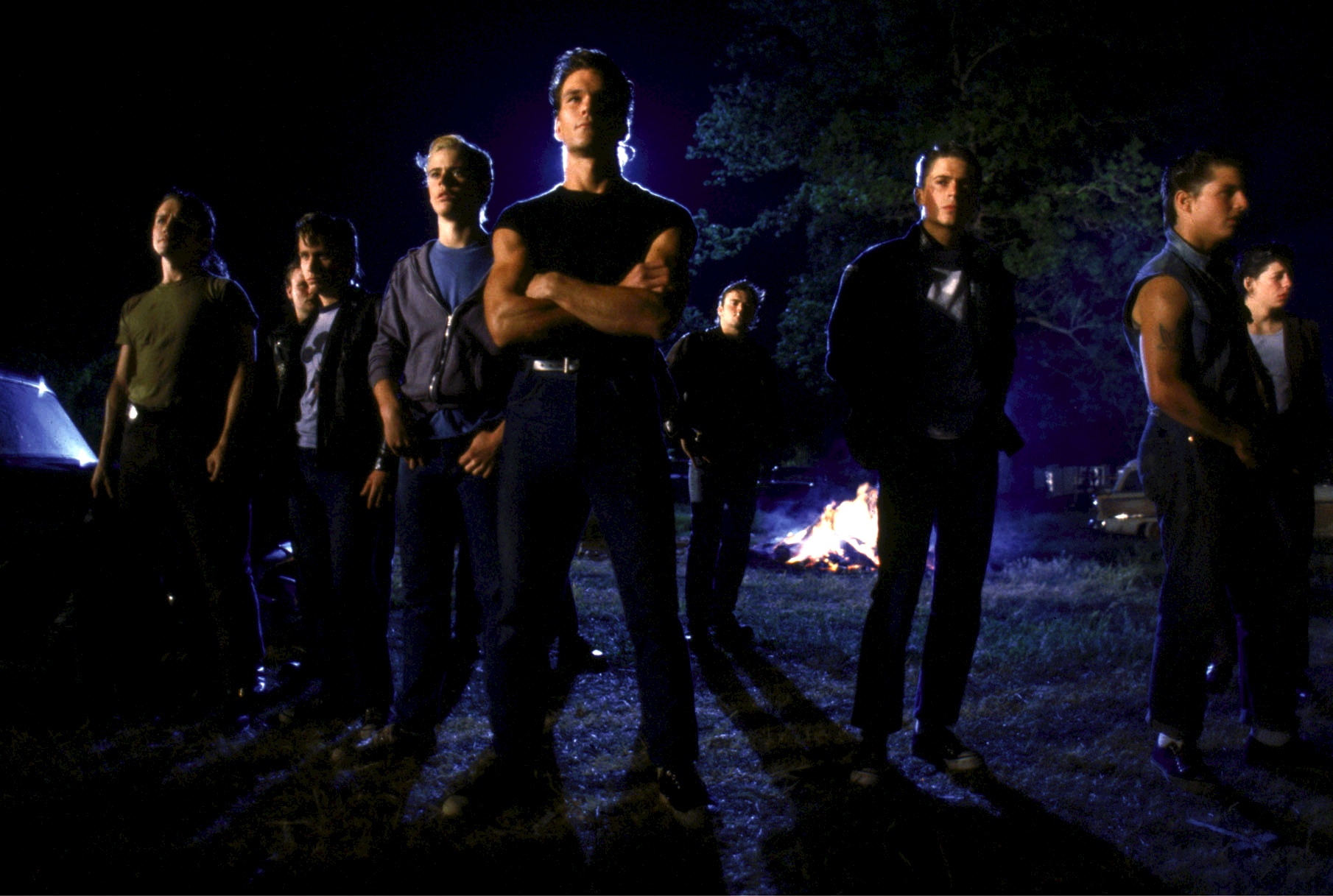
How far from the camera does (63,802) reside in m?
2.50

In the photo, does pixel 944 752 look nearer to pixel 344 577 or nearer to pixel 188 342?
pixel 344 577

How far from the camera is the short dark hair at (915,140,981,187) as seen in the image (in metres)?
2.99

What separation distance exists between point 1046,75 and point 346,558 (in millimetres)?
15421

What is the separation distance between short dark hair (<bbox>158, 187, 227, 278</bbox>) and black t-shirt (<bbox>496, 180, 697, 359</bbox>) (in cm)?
208

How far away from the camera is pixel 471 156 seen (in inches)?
125

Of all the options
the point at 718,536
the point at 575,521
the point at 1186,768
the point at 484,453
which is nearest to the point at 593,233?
the point at 484,453

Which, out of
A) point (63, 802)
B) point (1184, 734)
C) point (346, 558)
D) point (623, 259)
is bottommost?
point (63, 802)

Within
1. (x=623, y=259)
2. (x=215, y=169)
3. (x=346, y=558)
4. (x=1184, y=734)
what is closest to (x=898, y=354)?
(x=623, y=259)

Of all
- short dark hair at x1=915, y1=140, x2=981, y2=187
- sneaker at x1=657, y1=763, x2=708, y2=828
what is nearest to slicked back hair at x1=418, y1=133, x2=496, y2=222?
short dark hair at x1=915, y1=140, x2=981, y2=187

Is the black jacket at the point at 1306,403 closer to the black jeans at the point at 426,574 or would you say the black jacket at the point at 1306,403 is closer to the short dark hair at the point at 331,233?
the black jeans at the point at 426,574

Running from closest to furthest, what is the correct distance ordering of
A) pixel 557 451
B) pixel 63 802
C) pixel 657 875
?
pixel 657 875, pixel 557 451, pixel 63 802

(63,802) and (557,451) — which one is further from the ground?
(557,451)

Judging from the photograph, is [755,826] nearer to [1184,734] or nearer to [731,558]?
[1184,734]

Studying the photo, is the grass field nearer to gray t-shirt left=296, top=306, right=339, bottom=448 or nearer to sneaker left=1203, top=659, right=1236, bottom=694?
sneaker left=1203, top=659, right=1236, bottom=694
